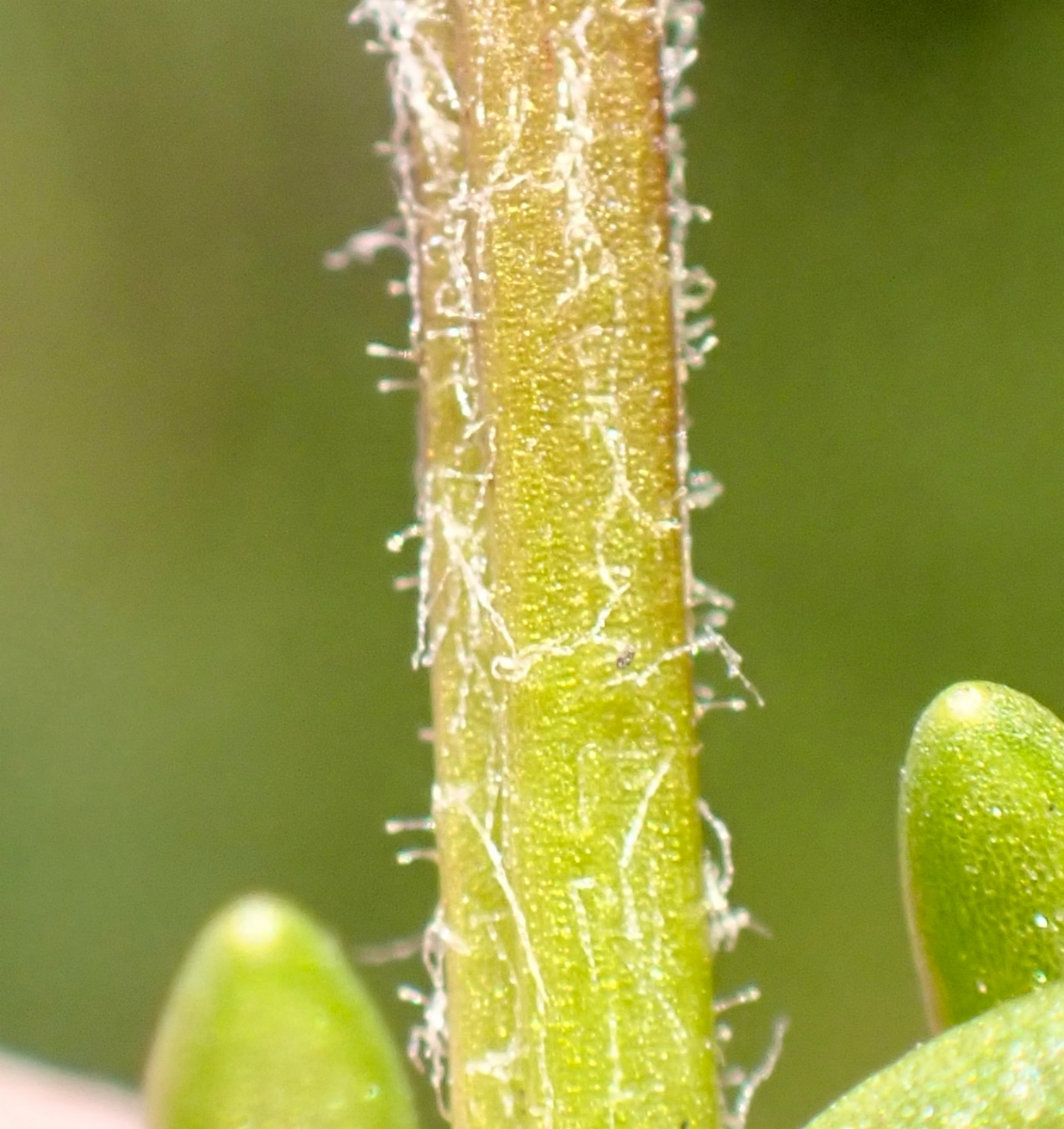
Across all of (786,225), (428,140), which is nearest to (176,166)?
(786,225)

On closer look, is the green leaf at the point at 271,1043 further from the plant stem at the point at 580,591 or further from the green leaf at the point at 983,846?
the green leaf at the point at 983,846

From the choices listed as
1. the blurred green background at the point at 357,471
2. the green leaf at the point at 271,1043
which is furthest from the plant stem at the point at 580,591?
the blurred green background at the point at 357,471

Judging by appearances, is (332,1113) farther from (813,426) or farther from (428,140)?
(813,426)

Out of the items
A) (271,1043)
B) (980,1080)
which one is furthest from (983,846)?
(271,1043)

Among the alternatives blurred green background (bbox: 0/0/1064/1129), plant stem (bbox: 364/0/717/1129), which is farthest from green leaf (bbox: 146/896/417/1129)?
blurred green background (bbox: 0/0/1064/1129)

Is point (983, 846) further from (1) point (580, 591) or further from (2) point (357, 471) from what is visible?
(2) point (357, 471)

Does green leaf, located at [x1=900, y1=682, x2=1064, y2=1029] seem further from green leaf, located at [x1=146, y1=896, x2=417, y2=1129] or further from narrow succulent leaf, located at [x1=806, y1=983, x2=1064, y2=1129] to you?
green leaf, located at [x1=146, y1=896, x2=417, y2=1129]
